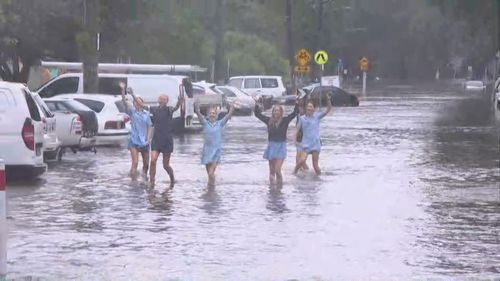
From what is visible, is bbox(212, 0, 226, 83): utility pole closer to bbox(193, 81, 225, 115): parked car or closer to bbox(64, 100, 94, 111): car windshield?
bbox(193, 81, 225, 115): parked car

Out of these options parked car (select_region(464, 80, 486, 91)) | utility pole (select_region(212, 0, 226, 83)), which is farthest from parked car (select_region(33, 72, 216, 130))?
parked car (select_region(464, 80, 486, 91))

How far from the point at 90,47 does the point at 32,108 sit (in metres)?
18.6

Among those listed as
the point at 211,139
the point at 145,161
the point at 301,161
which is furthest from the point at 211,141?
the point at 301,161

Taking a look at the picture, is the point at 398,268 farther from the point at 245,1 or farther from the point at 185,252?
the point at 245,1

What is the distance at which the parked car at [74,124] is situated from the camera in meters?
24.4

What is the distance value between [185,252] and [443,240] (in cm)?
321

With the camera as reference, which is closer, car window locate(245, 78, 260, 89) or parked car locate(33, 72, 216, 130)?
parked car locate(33, 72, 216, 130)

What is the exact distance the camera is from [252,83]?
185 feet

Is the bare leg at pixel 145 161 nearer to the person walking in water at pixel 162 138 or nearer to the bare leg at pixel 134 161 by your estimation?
the bare leg at pixel 134 161

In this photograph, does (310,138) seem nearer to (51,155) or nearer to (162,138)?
(162,138)

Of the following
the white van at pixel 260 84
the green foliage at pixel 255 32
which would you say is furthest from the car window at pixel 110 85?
the white van at pixel 260 84

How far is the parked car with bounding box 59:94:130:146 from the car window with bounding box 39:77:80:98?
6242 millimetres

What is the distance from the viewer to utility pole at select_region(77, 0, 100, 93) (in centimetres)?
3559

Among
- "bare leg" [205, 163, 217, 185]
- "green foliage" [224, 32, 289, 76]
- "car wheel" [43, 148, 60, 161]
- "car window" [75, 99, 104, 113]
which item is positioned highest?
"green foliage" [224, 32, 289, 76]
